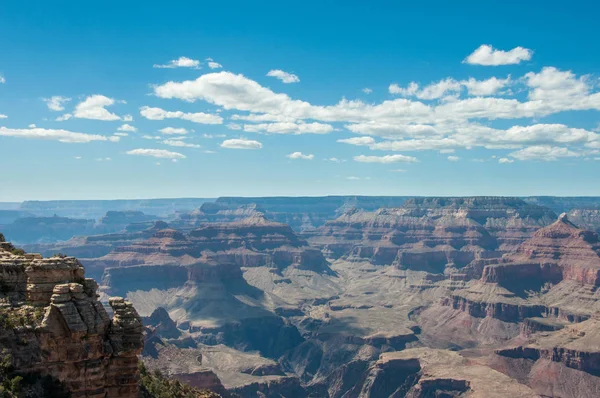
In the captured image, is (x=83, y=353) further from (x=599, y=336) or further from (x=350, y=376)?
(x=599, y=336)

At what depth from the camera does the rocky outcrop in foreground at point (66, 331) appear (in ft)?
85.7

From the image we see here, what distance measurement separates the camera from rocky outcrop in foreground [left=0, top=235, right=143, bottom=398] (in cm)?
2612

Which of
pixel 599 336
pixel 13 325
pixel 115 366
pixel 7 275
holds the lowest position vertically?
pixel 599 336

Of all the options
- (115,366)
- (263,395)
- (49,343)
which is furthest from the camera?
(263,395)

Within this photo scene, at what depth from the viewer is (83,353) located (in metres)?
26.8

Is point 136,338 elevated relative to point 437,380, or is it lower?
elevated

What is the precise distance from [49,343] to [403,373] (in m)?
133

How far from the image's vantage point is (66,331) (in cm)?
2630

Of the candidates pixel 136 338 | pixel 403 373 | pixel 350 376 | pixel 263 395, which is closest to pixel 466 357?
pixel 403 373

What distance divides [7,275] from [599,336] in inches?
5797

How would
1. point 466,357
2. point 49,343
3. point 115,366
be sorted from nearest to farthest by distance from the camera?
point 49,343, point 115,366, point 466,357

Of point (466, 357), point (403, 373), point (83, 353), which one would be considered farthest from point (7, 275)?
point (466, 357)

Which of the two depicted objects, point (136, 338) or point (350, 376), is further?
point (350, 376)

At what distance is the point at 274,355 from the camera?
7549 inches
